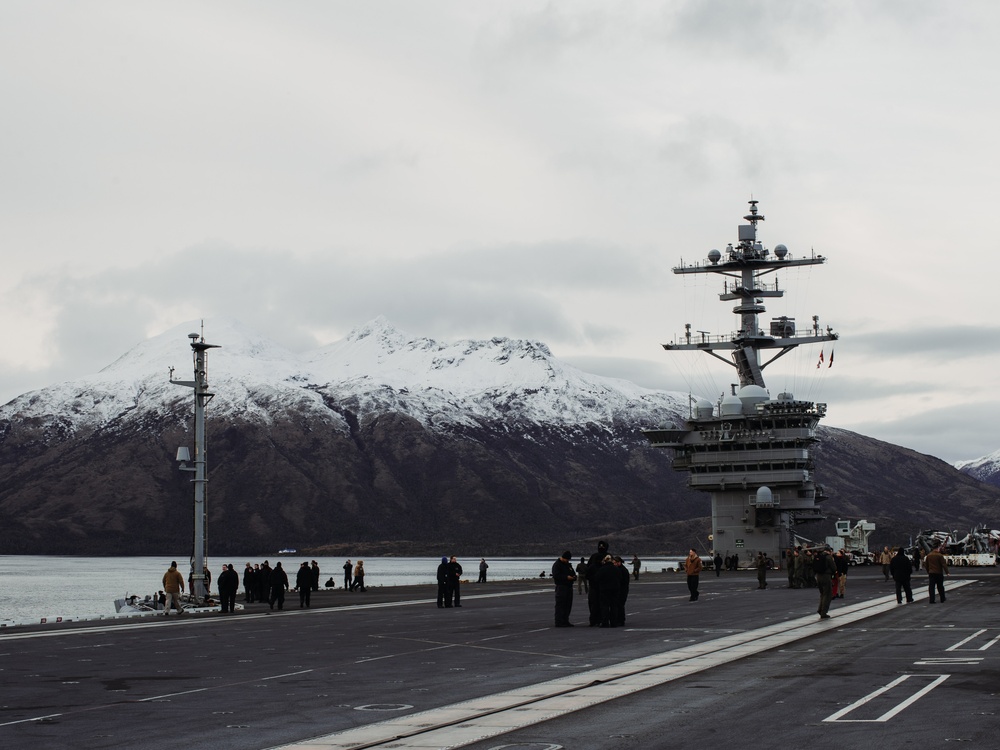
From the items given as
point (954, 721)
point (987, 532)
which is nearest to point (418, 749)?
point (954, 721)

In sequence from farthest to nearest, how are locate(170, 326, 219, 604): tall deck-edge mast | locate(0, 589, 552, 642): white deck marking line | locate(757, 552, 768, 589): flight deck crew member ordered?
locate(757, 552, 768, 589): flight deck crew member → locate(170, 326, 219, 604): tall deck-edge mast → locate(0, 589, 552, 642): white deck marking line

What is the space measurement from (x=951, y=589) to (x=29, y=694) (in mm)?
37202

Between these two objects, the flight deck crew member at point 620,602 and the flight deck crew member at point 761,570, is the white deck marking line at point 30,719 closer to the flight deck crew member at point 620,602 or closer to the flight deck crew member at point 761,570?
the flight deck crew member at point 620,602

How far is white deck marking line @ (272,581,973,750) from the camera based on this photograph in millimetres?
13383

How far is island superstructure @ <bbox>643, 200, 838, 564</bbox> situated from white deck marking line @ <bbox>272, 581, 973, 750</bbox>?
62.6 m

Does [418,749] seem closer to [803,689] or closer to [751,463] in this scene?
[803,689]

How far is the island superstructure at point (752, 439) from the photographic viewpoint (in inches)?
3393

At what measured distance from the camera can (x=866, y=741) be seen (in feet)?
41.6

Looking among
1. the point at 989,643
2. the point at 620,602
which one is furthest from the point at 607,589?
the point at 989,643

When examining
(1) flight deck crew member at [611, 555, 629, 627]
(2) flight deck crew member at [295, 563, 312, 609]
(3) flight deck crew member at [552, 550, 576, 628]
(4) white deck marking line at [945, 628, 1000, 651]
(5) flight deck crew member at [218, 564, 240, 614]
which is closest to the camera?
(4) white deck marking line at [945, 628, 1000, 651]

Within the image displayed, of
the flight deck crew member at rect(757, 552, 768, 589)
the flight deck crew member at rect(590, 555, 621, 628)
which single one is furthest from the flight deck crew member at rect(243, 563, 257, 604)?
the flight deck crew member at rect(590, 555, 621, 628)

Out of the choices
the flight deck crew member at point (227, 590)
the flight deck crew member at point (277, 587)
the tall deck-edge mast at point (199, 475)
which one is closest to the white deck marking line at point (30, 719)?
the flight deck crew member at point (227, 590)

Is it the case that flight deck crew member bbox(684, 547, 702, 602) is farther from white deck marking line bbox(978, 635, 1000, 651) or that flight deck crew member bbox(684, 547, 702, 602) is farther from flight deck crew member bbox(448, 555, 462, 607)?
white deck marking line bbox(978, 635, 1000, 651)

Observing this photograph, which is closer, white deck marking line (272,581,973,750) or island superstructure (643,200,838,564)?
white deck marking line (272,581,973,750)
